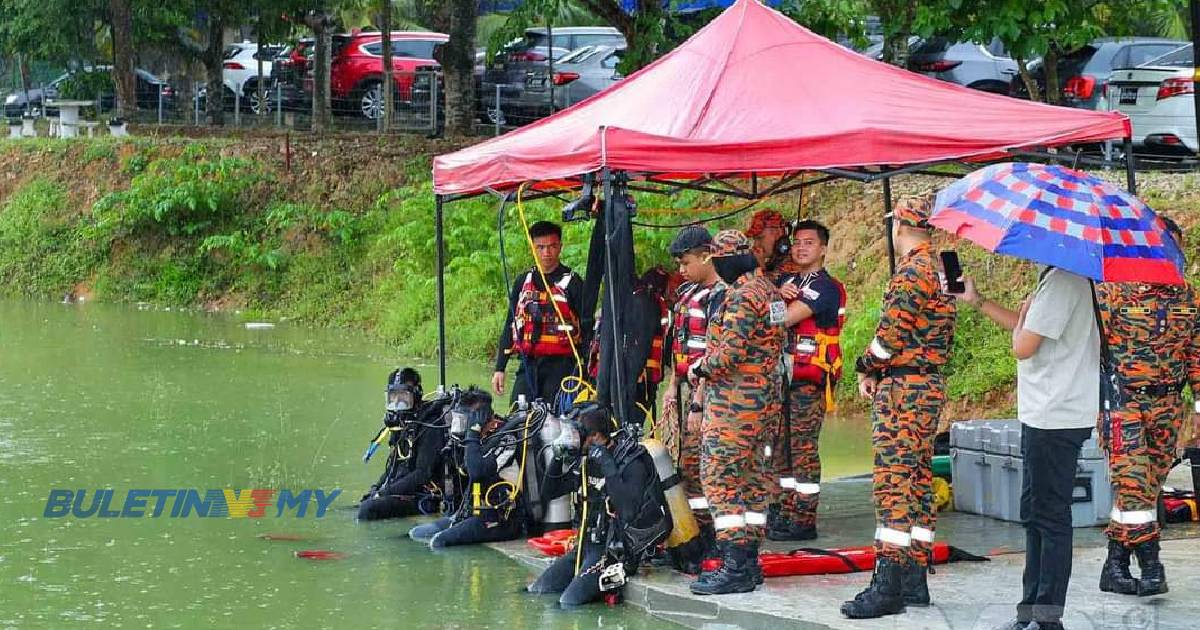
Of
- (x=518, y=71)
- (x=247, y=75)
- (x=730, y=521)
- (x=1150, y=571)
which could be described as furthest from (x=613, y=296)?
(x=247, y=75)

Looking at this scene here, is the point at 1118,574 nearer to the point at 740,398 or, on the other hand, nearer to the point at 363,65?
the point at 740,398

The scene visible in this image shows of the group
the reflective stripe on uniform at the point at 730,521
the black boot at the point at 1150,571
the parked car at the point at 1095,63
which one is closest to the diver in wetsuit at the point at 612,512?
the reflective stripe on uniform at the point at 730,521

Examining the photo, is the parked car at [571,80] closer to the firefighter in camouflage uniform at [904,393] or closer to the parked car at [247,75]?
the parked car at [247,75]

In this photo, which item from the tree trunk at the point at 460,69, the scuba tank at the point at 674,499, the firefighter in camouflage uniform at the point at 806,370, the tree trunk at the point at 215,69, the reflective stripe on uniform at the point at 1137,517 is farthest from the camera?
the tree trunk at the point at 215,69

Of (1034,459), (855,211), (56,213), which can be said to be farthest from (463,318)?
(1034,459)

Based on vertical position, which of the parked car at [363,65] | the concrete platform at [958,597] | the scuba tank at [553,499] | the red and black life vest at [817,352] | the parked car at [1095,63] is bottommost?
the concrete platform at [958,597]

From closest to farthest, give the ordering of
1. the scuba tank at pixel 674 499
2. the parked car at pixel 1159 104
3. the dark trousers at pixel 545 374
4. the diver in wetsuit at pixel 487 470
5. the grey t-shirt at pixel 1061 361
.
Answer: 1. the grey t-shirt at pixel 1061 361
2. the scuba tank at pixel 674 499
3. the diver in wetsuit at pixel 487 470
4. the dark trousers at pixel 545 374
5. the parked car at pixel 1159 104

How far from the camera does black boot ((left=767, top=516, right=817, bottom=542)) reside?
343 inches

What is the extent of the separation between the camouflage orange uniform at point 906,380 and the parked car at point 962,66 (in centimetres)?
1362

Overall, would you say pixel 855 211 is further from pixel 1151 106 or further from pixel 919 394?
pixel 919 394

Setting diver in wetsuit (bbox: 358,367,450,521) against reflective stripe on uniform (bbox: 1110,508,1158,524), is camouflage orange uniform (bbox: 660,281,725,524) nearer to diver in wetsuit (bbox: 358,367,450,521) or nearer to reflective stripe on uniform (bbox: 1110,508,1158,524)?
diver in wetsuit (bbox: 358,367,450,521)

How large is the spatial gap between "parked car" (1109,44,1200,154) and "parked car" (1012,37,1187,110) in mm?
787

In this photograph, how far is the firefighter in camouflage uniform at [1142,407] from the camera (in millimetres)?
7305

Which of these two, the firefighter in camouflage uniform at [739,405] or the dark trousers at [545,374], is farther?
the dark trousers at [545,374]
